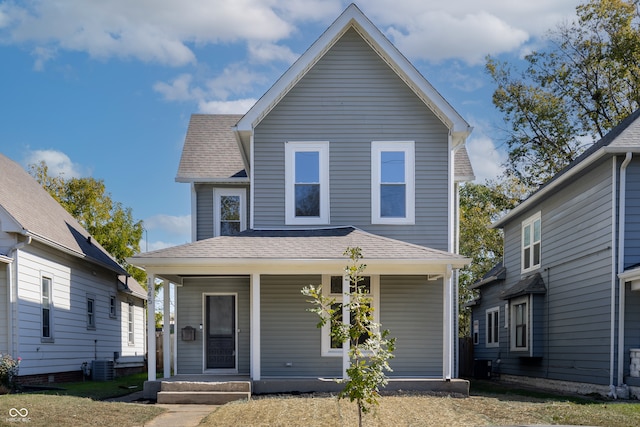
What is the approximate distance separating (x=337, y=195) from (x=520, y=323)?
8.04 meters

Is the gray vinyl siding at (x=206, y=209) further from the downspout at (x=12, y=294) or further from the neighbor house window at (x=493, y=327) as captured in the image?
the neighbor house window at (x=493, y=327)

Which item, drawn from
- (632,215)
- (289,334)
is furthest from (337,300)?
(632,215)

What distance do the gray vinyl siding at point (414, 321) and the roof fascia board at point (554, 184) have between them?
13.5 feet

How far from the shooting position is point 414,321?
16.2m

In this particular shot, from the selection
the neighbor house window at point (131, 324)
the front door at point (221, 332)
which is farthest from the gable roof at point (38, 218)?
the front door at point (221, 332)

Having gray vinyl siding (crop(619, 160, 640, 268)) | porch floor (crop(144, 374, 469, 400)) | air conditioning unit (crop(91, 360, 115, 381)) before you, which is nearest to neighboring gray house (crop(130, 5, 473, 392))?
porch floor (crop(144, 374, 469, 400))

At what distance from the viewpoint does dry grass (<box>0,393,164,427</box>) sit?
398 inches

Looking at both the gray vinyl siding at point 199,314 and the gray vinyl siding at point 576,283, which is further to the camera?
the gray vinyl siding at point 199,314

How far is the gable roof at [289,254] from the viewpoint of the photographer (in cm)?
1415

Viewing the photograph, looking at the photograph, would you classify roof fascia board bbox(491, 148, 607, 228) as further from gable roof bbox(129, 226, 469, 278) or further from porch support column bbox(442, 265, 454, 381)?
porch support column bbox(442, 265, 454, 381)

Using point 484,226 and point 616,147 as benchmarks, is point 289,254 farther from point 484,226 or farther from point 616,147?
point 484,226

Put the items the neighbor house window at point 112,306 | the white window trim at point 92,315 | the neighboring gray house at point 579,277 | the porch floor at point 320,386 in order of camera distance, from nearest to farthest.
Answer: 1. the porch floor at point 320,386
2. the neighboring gray house at point 579,277
3. the white window trim at point 92,315
4. the neighbor house window at point 112,306

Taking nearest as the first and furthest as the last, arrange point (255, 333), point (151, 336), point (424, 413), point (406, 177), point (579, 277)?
point (424, 413)
point (151, 336)
point (255, 333)
point (406, 177)
point (579, 277)

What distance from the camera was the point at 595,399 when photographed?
47.0 feet
